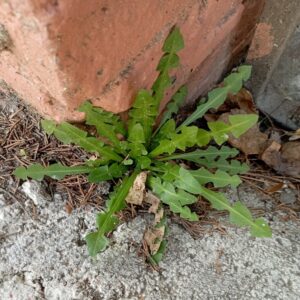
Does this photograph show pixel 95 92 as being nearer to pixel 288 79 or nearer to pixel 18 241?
pixel 18 241

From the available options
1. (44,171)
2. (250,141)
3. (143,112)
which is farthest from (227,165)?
(44,171)

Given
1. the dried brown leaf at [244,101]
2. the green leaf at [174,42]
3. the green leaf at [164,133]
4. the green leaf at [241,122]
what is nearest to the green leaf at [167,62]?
the green leaf at [174,42]

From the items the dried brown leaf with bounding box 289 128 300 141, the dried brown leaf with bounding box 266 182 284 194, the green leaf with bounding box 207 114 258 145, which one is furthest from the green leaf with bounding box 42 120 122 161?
the dried brown leaf with bounding box 289 128 300 141

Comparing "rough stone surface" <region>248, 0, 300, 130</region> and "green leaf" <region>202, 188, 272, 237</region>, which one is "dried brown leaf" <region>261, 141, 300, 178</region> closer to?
"rough stone surface" <region>248, 0, 300, 130</region>

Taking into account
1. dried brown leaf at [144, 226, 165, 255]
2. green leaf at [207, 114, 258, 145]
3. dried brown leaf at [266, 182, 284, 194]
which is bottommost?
dried brown leaf at [144, 226, 165, 255]

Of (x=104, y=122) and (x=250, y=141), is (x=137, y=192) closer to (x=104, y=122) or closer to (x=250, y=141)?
(x=104, y=122)

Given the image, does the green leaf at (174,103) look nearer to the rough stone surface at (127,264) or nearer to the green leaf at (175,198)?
the green leaf at (175,198)

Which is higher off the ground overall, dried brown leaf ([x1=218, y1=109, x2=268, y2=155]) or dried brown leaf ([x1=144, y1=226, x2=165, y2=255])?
dried brown leaf ([x1=218, y1=109, x2=268, y2=155])
